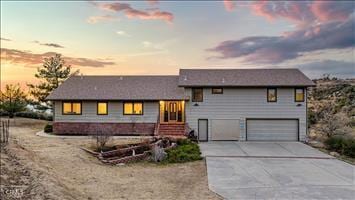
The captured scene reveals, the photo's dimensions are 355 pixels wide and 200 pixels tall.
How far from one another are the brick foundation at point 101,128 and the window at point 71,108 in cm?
91

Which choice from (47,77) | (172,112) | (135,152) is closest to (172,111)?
(172,112)

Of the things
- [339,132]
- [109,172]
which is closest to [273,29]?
[339,132]

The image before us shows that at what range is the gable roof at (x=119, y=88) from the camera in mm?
26484

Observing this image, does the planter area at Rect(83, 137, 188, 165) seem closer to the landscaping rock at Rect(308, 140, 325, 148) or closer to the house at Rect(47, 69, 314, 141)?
the house at Rect(47, 69, 314, 141)

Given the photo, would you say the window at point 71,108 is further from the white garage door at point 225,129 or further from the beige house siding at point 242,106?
the white garage door at point 225,129

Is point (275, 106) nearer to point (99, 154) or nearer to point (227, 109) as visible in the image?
point (227, 109)

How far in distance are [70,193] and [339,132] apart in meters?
21.0

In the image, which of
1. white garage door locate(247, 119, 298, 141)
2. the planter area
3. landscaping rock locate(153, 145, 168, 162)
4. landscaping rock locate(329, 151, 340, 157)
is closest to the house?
white garage door locate(247, 119, 298, 141)

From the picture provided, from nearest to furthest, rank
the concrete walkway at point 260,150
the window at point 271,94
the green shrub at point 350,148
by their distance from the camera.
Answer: the concrete walkway at point 260,150
the green shrub at point 350,148
the window at point 271,94

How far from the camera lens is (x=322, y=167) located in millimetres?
16625

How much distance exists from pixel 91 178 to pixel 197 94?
1425 centimetres

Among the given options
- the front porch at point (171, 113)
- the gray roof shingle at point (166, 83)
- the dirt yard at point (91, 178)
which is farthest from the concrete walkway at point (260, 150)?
the gray roof shingle at point (166, 83)

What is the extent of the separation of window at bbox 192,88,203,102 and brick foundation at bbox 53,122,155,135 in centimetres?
395

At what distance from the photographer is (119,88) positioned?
1111 inches
